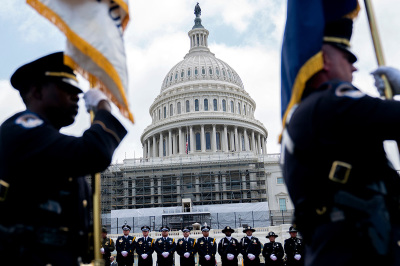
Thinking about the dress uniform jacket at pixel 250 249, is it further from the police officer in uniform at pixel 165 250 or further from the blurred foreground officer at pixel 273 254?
the police officer in uniform at pixel 165 250

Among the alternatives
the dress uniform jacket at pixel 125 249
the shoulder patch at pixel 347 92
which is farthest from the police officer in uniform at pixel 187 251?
the shoulder patch at pixel 347 92

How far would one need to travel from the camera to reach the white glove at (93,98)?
2.53 m

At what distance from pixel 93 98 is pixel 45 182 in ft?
1.95

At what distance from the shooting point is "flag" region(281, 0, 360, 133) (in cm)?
240

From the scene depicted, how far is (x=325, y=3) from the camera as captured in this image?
8.52ft

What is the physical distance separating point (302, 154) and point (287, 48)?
813 millimetres

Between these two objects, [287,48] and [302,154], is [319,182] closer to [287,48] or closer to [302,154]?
[302,154]

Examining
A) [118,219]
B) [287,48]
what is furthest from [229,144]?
[287,48]

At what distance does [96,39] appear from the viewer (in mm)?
2602

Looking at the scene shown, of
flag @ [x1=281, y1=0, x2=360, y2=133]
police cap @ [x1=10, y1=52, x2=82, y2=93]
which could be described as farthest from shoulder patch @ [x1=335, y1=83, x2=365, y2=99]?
police cap @ [x1=10, y1=52, x2=82, y2=93]

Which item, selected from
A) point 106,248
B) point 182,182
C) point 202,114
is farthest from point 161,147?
point 106,248

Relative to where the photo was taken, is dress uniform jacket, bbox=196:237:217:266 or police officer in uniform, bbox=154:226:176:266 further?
police officer in uniform, bbox=154:226:176:266

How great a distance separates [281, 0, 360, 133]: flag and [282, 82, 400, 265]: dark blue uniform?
0.77 feet

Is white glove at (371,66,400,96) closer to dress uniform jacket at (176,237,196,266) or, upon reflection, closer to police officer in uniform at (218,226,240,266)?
police officer in uniform at (218,226,240,266)
